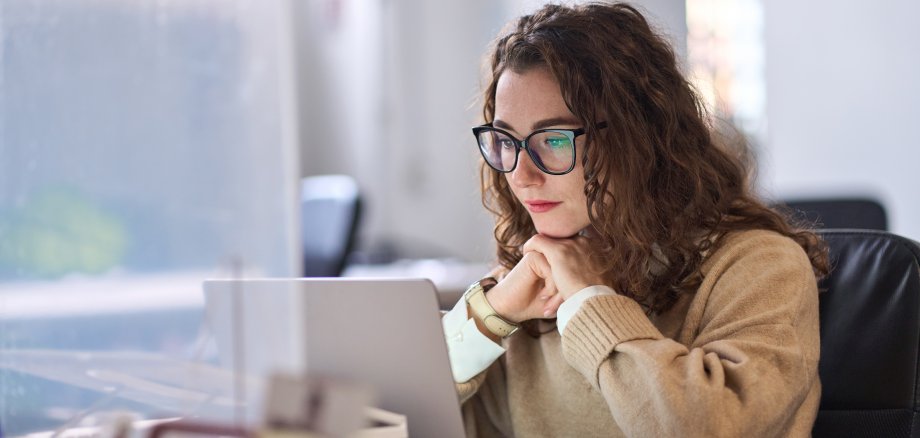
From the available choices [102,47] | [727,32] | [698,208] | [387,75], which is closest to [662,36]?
[698,208]

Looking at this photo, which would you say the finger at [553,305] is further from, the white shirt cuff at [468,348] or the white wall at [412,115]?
the white wall at [412,115]

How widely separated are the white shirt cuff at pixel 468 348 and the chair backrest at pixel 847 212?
30.9 inches

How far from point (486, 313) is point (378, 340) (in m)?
0.35

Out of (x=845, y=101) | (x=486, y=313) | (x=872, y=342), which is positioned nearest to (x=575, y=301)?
(x=486, y=313)

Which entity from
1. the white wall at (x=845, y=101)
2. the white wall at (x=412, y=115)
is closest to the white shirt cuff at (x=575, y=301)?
the white wall at (x=845, y=101)

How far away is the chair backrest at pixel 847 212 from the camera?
1.78 m

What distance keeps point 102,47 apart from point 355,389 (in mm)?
1311

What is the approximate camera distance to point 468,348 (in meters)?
1.29

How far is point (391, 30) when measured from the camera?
4879 mm

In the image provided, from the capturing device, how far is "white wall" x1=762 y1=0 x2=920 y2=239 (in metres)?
2.61

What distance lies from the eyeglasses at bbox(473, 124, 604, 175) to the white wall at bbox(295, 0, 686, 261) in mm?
3510

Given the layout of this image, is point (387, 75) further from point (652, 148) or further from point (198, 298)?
point (652, 148)

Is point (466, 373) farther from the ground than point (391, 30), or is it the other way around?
point (391, 30)

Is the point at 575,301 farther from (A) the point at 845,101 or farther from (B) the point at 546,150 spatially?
(A) the point at 845,101
